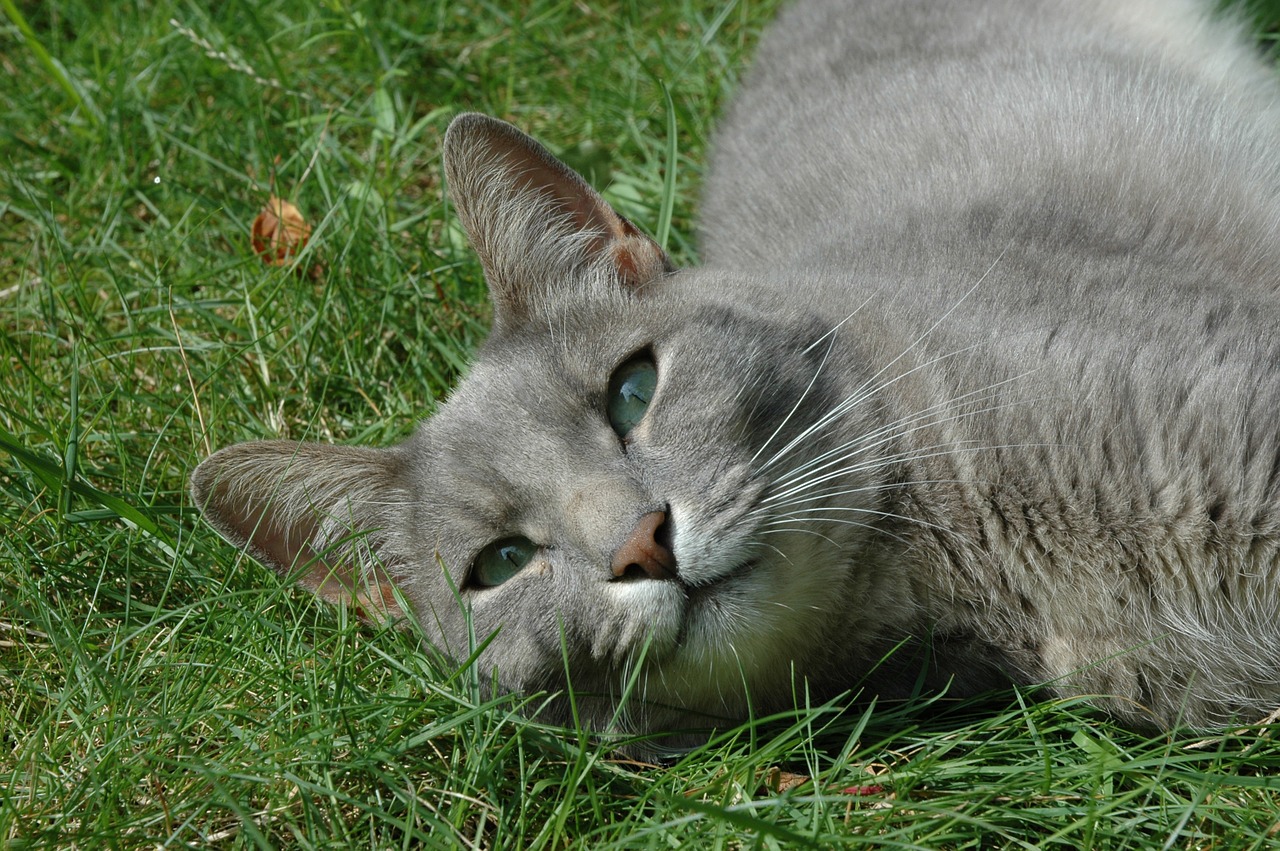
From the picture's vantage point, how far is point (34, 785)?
2299 mm

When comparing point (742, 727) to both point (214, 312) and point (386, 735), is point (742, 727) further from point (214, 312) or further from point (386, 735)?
point (214, 312)

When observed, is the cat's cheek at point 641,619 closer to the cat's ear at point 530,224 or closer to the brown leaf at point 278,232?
the cat's ear at point 530,224

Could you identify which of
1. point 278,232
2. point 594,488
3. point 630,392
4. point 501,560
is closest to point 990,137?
point 630,392

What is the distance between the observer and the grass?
2184mm

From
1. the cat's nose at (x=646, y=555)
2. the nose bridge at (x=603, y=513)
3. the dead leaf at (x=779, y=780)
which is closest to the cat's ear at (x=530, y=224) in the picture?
the nose bridge at (x=603, y=513)

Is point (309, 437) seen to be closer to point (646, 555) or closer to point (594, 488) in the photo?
point (594, 488)

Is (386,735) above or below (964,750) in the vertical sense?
above

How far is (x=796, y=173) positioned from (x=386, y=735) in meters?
2.05

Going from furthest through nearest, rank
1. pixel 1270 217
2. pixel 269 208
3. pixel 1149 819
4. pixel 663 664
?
pixel 269 208 < pixel 1270 217 < pixel 663 664 < pixel 1149 819

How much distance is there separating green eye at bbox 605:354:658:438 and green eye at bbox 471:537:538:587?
304 mm

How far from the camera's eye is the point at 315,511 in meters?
2.74

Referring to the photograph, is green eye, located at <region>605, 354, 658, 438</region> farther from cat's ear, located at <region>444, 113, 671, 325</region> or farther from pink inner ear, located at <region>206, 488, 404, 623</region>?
pink inner ear, located at <region>206, 488, 404, 623</region>

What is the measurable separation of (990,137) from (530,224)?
4.53 ft

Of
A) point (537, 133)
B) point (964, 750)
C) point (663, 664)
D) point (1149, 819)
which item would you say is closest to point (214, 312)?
point (537, 133)
